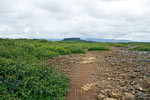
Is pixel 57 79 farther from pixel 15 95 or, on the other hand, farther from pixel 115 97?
pixel 115 97

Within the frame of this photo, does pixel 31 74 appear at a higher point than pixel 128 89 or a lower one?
higher

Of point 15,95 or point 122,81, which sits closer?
point 15,95

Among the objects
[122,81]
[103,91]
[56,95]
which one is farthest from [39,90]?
[122,81]

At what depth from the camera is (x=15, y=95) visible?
349cm

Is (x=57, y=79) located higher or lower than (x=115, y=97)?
higher

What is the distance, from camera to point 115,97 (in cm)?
430

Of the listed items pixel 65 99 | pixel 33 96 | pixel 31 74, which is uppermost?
pixel 31 74

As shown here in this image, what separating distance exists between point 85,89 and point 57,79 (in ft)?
3.88

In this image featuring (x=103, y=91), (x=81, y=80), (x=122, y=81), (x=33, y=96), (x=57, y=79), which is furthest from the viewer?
(x=81, y=80)

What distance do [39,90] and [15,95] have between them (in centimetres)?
73

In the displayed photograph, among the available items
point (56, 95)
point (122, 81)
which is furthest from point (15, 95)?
point (122, 81)

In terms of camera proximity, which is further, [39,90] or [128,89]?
[128,89]

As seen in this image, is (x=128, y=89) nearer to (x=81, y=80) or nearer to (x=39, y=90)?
(x=81, y=80)

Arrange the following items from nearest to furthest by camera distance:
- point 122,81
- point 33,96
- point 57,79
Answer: point 33,96 < point 57,79 < point 122,81
